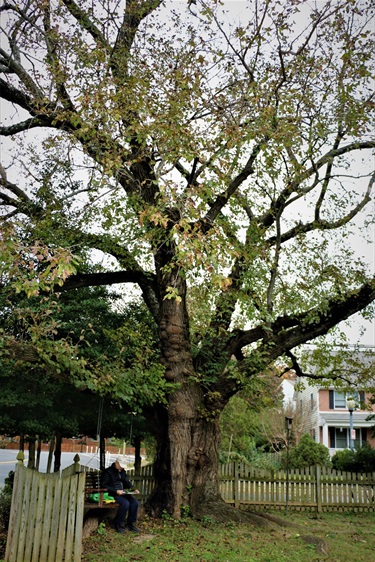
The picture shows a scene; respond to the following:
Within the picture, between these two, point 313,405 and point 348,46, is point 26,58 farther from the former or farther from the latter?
point 313,405

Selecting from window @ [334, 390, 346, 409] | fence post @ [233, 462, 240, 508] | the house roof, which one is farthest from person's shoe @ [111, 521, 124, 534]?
window @ [334, 390, 346, 409]

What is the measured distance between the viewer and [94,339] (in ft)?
47.9

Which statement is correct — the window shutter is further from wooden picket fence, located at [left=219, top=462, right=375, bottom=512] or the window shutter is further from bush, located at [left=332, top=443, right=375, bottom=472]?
wooden picket fence, located at [left=219, top=462, right=375, bottom=512]

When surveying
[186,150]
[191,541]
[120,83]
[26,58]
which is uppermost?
[26,58]

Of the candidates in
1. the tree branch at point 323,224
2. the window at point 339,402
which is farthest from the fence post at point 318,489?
the window at point 339,402

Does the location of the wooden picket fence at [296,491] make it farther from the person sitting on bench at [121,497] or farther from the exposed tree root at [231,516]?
the person sitting on bench at [121,497]

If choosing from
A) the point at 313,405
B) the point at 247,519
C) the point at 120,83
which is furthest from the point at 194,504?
the point at 313,405

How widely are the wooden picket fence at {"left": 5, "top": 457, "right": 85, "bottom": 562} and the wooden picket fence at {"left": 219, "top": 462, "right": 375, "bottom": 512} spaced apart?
10.7m

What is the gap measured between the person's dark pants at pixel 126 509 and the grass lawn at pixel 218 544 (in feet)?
0.86

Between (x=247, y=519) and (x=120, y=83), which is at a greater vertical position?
(x=120, y=83)

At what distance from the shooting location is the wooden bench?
9867mm

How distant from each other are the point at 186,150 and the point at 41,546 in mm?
6551

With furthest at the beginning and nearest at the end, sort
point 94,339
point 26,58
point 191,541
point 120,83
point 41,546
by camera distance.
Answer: point 94,339
point 26,58
point 120,83
point 191,541
point 41,546

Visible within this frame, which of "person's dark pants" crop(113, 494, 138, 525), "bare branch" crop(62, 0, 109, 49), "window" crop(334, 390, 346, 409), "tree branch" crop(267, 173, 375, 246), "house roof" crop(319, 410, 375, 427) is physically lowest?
"person's dark pants" crop(113, 494, 138, 525)
